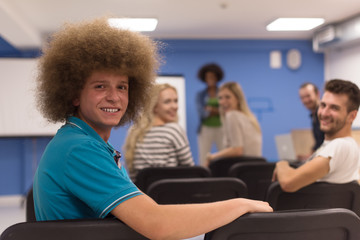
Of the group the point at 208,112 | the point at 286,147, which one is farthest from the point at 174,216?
the point at 208,112

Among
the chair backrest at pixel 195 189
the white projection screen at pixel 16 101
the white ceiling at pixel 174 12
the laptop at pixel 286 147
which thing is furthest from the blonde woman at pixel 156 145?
the white projection screen at pixel 16 101

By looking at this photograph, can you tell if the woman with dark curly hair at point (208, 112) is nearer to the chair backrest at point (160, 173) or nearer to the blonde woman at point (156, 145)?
the blonde woman at point (156, 145)

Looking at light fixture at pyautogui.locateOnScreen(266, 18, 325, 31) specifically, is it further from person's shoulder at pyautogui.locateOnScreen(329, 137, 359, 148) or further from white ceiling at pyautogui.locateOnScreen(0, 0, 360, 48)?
person's shoulder at pyautogui.locateOnScreen(329, 137, 359, 148)

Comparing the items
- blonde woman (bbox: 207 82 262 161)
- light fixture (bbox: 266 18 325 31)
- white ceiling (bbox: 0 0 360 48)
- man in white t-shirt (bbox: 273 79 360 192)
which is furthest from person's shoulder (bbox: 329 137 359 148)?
light fixture (bbox: 266 18 325 31)

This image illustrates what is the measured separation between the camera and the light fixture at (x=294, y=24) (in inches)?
212

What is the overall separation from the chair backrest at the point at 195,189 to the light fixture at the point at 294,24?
4122 mm

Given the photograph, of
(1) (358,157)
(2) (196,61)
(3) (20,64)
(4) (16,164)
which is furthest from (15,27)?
(1) (358,157)

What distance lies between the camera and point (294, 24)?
5602 millimetres

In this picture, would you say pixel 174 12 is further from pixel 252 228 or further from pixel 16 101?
pixel 252 228

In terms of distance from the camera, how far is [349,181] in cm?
174

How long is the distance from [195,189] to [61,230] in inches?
41.0

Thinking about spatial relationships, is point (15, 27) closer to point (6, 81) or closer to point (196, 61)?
point (6, 81)

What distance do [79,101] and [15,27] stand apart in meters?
4.08

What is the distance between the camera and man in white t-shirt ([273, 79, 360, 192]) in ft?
5.59
